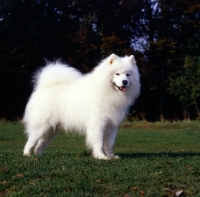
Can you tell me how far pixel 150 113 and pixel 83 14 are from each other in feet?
28.2

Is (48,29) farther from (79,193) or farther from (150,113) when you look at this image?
(79,193)

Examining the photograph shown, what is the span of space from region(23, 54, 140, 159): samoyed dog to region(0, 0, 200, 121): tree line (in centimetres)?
1899

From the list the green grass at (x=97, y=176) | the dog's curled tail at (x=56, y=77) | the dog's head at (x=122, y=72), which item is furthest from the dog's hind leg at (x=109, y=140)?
the dog's curled tail at (x=56, y=77)

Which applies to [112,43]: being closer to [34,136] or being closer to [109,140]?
[34,136]

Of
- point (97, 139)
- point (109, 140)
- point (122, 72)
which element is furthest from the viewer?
point (109, 140)

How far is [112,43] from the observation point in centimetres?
3092

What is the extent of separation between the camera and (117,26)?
33812 millimetres

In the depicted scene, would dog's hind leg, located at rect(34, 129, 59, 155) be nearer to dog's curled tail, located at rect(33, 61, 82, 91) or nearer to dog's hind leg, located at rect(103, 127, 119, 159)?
dog's curled tail, located at rect(33, 61, 82, 91)

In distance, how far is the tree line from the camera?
95.0ft

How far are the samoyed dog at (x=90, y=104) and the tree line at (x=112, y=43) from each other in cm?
1899

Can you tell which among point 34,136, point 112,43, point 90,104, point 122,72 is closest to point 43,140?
point 34,136

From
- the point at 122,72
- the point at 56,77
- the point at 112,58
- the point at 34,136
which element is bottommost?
the point at 34,136

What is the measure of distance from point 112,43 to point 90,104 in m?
22.1

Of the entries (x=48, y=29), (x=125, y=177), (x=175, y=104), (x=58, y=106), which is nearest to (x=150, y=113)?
(x=175, y=104)
